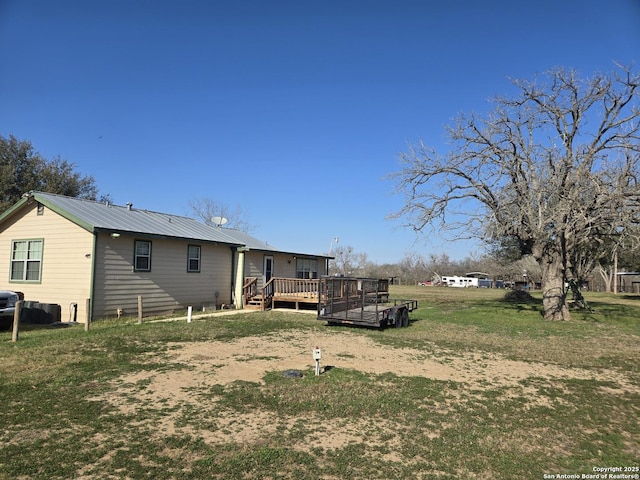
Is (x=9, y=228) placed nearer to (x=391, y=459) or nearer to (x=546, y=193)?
(x=391, y=459)

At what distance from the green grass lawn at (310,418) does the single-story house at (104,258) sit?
170 inches

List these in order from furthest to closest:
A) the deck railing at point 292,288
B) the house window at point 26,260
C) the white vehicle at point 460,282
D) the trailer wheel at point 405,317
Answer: the white vehicle at point 460,282 → the deck railing at point 292,288 → the house window at point 26,260 → the trailer wheel at point 405,317

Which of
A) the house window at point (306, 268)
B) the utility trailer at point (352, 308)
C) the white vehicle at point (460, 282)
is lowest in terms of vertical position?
the white vehicle at point (460, 282)

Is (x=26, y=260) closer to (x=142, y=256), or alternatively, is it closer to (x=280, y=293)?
(x=142, y=256)

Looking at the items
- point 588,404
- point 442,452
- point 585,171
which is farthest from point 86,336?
point 585,171

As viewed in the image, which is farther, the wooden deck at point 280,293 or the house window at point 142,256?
the wooden deck at point 280,293

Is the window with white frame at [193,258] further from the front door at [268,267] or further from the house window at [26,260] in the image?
the house window at [26,260]

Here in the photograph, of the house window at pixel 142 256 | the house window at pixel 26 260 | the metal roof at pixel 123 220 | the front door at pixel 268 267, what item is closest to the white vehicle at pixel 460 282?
the front door at pixel 268 267

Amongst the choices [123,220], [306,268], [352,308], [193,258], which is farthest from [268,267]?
[123,220]

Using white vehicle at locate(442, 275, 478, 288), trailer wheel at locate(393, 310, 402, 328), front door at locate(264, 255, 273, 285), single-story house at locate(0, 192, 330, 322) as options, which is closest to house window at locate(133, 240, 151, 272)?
single-story house at locate(0, 192, 330, 322)

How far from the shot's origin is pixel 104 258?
13430mm

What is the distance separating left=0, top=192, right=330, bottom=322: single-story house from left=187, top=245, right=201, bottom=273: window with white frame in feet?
0.13

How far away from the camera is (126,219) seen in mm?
15742

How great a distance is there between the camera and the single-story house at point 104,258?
526 inches
